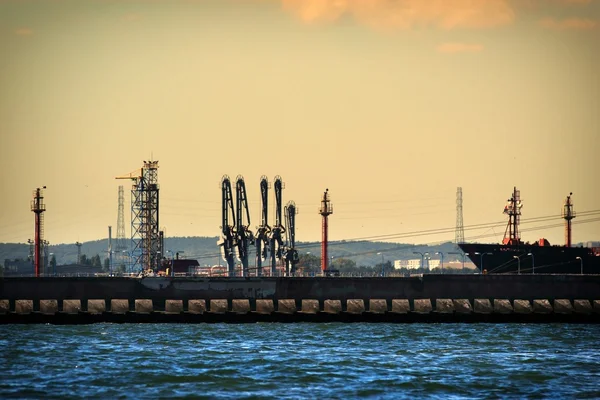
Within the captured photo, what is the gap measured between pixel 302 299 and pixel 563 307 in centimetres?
2173

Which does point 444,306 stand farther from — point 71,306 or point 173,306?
point 71,306

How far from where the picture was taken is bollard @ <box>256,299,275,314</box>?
275 ft

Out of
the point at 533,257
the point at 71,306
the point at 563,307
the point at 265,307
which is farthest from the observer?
the point at 533,257

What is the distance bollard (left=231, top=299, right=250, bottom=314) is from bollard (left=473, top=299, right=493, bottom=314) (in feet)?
61.1

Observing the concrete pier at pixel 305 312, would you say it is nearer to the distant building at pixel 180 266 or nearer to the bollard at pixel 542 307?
the bollard at pixel 542 307

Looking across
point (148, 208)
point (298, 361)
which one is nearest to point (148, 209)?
point (148, 208)

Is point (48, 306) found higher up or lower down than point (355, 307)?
higher up

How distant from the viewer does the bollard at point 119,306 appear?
272 feet

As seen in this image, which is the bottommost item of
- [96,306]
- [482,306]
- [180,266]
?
[482,306]

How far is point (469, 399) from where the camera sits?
4538 cm

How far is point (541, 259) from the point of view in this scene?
135 m

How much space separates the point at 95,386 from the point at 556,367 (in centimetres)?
2430

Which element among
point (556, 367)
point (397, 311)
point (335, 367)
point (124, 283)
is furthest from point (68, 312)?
point (556, 367)

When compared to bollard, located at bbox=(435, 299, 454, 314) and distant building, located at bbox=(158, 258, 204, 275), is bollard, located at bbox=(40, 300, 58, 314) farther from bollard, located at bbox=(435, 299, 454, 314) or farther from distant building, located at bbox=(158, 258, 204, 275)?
distant building, located at bbox=(158, 258, 204, 275)
